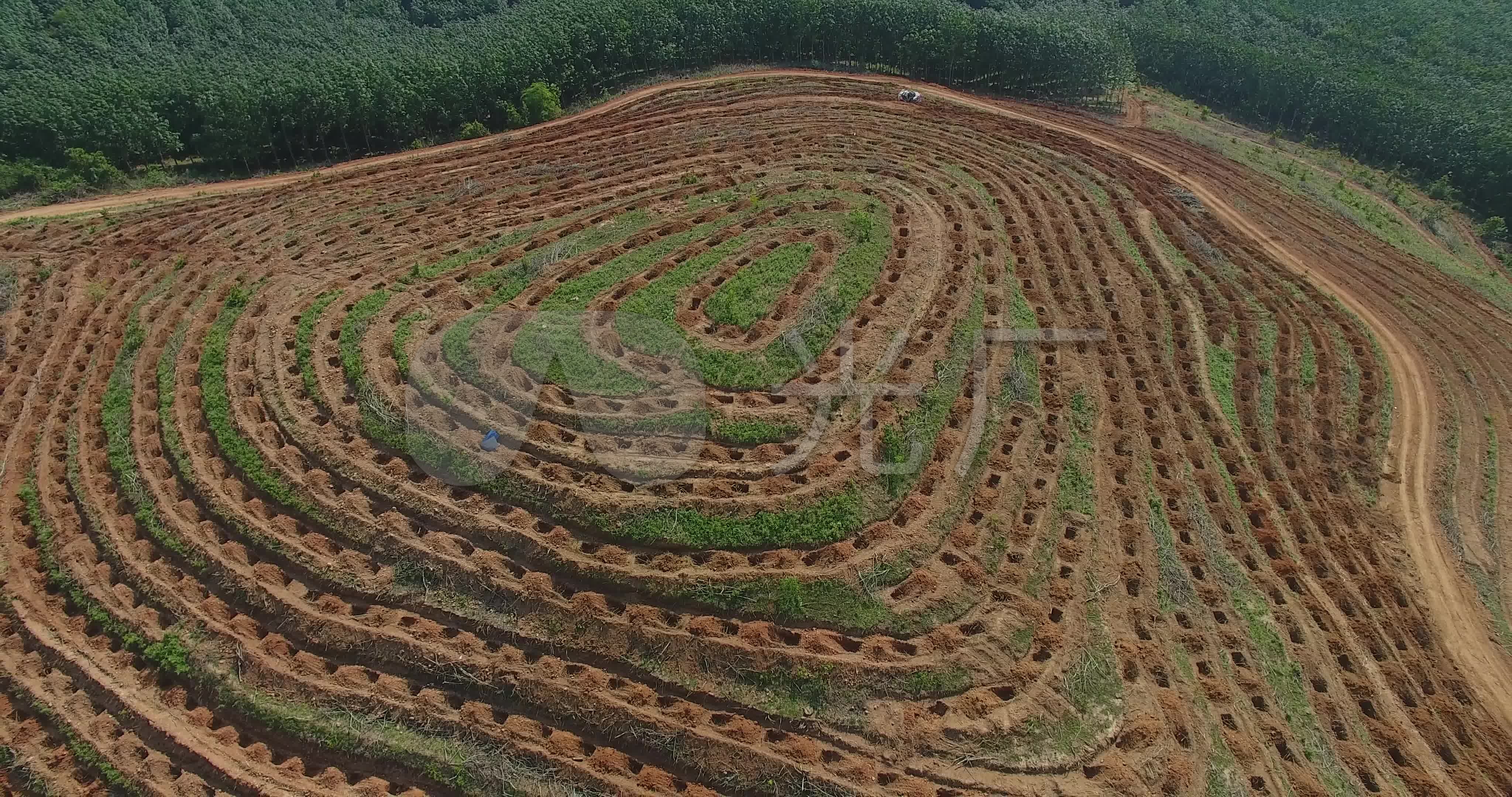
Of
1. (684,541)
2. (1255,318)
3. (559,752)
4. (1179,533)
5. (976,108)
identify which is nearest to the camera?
(559,752)

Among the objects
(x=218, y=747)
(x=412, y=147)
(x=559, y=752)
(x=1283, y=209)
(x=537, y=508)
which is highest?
(x=1283, y=209)

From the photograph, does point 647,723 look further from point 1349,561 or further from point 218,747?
point 1349,561

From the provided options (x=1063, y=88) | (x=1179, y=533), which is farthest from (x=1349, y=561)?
(x=1063, y=88)

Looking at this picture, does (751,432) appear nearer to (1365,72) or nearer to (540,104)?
(540,104)

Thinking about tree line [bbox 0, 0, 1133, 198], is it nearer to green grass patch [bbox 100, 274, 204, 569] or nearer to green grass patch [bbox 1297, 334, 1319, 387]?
green grass patch [bbox 100, 274, 204, 569]

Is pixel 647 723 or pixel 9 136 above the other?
pixel 9 136

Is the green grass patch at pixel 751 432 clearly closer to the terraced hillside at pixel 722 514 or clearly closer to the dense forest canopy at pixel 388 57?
the terraced hillside at pixel 722 514
